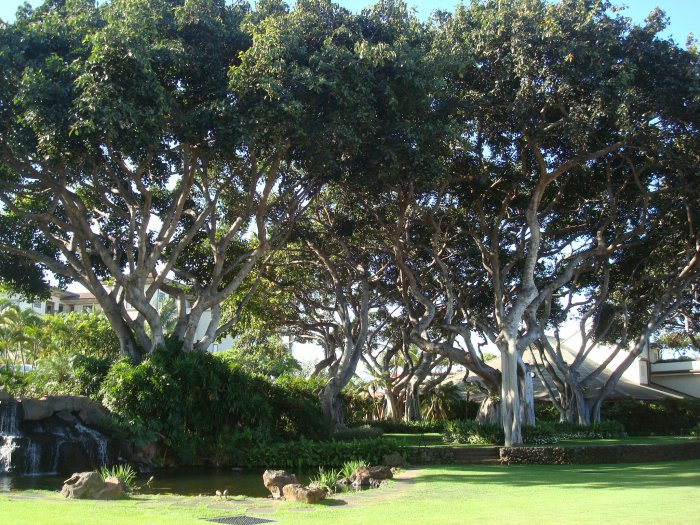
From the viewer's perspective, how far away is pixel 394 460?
18.4 metres

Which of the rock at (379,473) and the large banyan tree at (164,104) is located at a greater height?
the large banyan tree at (164,104)

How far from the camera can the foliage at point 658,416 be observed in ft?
120

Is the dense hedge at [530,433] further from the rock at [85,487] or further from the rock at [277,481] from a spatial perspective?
the rock at [85,487]

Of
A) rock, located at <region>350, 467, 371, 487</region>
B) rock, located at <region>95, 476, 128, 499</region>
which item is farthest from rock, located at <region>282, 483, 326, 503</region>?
rock, located at <region>95, 476, 128, 499</region>

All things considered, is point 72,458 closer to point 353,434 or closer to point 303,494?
point 303,494

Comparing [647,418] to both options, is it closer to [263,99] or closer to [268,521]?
[263,99]

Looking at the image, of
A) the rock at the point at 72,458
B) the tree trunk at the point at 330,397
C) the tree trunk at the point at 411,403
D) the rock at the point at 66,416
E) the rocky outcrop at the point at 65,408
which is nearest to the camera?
the rock at the point at 72,458

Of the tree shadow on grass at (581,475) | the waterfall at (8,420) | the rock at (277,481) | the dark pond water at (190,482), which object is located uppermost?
the waterfall at (8,420)

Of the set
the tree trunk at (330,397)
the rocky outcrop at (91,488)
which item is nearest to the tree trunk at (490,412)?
the tree trunk at (330,397)

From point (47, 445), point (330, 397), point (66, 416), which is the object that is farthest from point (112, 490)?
point (330, 397)

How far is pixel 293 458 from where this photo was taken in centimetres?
1969

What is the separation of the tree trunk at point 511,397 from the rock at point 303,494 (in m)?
11.6

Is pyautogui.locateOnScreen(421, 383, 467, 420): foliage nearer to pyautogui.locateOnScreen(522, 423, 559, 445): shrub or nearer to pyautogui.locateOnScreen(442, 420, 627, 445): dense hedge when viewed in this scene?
pyautogui.locateOnScreen(442, 420, 627, 445): dense hedge

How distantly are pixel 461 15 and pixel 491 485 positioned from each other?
14.7m
